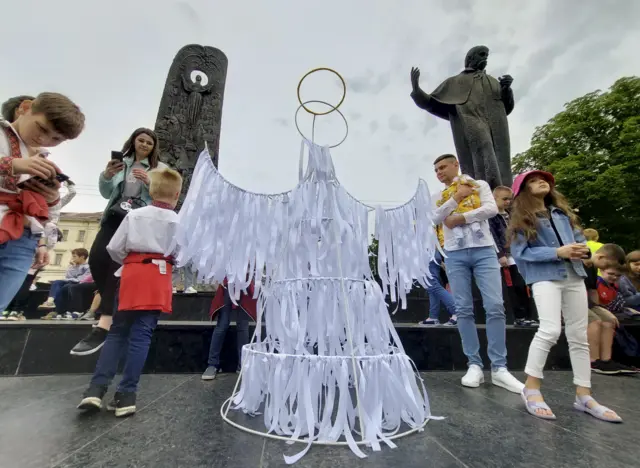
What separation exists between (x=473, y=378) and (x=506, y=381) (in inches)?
8.8

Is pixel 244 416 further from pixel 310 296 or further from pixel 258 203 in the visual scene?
pixel 258 203

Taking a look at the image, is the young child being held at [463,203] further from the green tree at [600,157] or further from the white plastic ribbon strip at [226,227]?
the green tree at [600,157]

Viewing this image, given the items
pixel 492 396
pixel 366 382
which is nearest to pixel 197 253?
pixel 366 382

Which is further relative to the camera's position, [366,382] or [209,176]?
[209,176]

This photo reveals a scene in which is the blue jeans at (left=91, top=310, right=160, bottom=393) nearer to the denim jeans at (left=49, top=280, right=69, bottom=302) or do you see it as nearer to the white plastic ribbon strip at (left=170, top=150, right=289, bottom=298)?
the white plastic ribbon strip at (left=170, top=150, right=289, bottom=298)

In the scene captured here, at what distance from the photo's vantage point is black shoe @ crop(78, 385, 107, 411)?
1924 millimetres

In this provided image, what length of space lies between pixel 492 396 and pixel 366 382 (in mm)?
1348

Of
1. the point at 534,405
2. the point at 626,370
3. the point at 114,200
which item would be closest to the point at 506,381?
the point at 534,405

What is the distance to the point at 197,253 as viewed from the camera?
1.83 meters

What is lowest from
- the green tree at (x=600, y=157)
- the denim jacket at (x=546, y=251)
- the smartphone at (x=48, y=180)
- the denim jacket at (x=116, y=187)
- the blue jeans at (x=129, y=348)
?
the blue jeans at (x=129, y=348)

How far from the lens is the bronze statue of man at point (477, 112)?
5293mm

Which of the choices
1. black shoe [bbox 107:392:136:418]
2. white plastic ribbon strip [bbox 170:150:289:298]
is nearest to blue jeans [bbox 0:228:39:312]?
white plastic ribbon strip [bbox 170:150:289:298]

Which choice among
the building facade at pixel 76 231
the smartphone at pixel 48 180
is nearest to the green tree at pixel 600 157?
the smartphone at pixel 48 180

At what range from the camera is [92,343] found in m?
2.50
